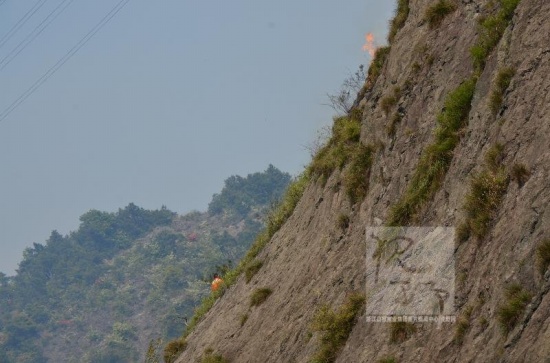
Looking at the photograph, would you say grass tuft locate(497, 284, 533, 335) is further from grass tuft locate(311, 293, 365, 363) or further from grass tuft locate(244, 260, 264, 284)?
grass tuft locate(244, 260, 264, 284)

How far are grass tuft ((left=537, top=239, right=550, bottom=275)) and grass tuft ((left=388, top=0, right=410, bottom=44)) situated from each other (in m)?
11.7

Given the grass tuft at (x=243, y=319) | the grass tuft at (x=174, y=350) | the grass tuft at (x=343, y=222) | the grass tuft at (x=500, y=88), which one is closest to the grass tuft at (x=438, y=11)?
the grass tuft at (x=343, y=222)

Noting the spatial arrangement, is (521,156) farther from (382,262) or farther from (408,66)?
(408,66)

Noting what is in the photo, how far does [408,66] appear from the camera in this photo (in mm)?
20750

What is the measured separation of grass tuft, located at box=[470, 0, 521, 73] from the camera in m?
17.1

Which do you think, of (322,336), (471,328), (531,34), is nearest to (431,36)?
(531,34)

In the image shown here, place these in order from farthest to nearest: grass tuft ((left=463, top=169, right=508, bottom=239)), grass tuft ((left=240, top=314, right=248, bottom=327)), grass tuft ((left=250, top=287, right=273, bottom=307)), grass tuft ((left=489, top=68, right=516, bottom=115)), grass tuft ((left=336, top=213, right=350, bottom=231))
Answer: grass tuft ((left=240, top=314, right=248, bottom=327))
grass tuft ((left=250, top=287, right=273, bottom=307))
grass tuft ((left=336, top=213, right=350, bottom=231))
grass tuft ((left=489, top=68, right=516, bottom=115))
grass tuft ((left=463, top=169, right=508, bottom=239))

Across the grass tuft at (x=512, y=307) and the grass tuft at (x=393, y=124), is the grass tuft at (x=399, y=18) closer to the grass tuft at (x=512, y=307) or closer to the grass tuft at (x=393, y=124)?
the grass tuft at (x=393, y=124)

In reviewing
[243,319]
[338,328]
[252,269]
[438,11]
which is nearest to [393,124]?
[438,11]

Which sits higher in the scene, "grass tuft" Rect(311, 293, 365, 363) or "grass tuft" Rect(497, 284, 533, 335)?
"grass tuft" Rect(311, 293, 365, 363)

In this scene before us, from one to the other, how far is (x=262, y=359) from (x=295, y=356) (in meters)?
1.77

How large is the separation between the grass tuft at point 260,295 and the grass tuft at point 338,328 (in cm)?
533

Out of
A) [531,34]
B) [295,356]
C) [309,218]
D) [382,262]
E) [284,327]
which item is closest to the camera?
[531,34]

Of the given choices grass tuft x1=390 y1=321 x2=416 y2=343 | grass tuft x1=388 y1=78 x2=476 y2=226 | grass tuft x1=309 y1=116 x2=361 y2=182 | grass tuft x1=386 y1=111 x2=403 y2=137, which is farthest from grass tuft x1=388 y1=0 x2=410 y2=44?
grass tuft x1=390 y1=321 x2=416 y2=343
